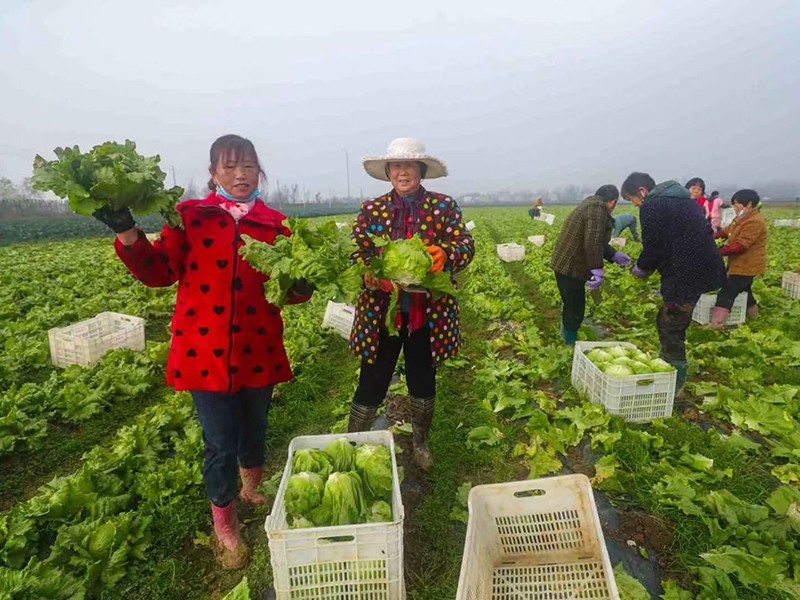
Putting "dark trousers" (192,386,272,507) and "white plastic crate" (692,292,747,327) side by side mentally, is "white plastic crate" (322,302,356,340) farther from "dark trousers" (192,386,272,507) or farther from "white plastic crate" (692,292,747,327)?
"white plastic crate" (692,292,747,327)

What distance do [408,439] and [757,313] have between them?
7.60m

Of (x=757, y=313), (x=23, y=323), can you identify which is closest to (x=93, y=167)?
(x=23, y=323)

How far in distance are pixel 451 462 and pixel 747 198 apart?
6789mm

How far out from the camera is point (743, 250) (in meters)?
7.43

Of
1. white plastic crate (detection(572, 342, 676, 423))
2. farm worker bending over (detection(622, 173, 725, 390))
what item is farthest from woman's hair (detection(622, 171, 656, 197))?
white plastic crate (detection(572, 342, 676, 423))

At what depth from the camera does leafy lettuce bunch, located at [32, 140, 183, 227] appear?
90.7 inches

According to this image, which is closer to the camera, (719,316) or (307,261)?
(307,261)

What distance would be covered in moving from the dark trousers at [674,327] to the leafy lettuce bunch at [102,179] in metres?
5.07

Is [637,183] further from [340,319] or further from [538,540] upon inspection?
[340,319]

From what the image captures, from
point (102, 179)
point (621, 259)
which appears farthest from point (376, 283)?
point (621, 259)

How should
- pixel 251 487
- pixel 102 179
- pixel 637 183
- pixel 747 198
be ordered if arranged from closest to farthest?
pixel 102 179 < pixel 251 487 < pixel 637 183 < pixel 747 198

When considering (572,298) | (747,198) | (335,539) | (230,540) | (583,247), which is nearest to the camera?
(335,539)

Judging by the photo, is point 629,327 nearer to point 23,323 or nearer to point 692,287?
point 692,287

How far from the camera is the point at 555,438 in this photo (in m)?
4.68
